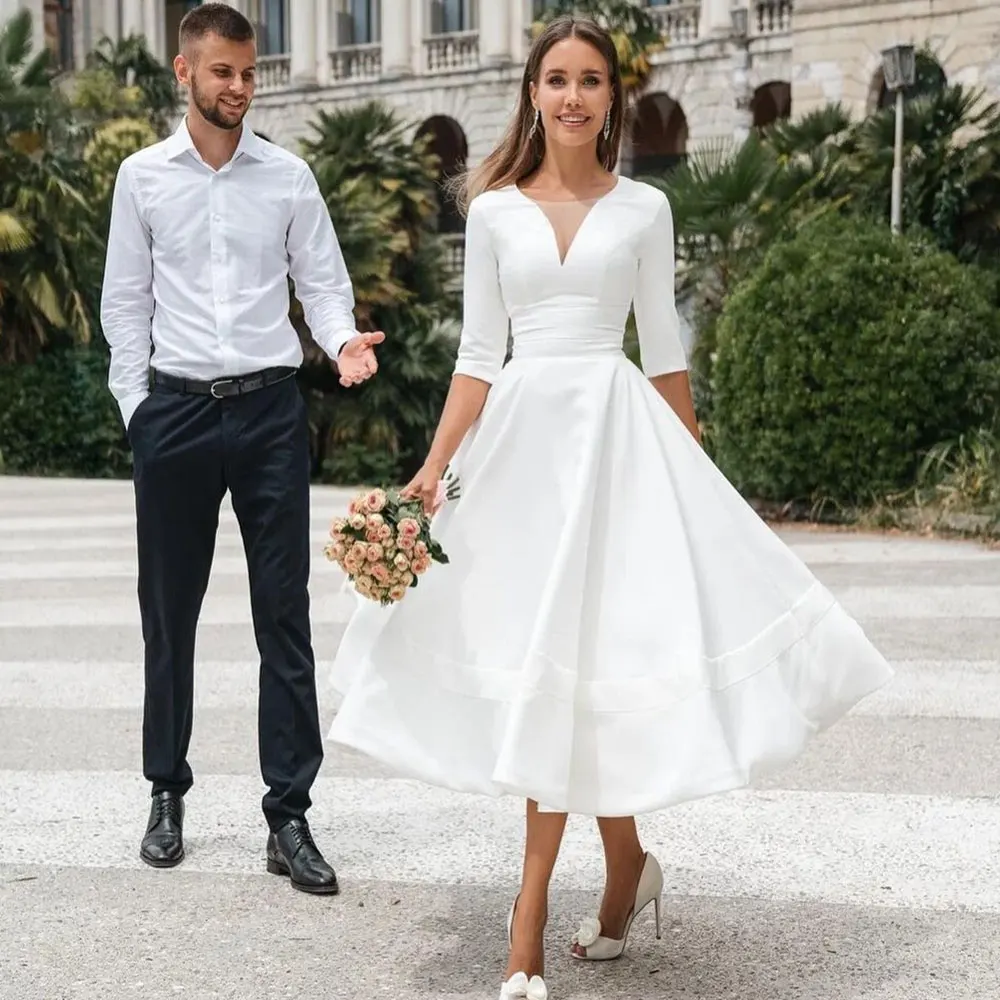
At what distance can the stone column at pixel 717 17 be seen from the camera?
125 feet

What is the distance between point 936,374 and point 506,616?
10528 millimetres

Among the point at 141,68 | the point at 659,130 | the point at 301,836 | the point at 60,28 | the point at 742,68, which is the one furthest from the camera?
the point at 60,28

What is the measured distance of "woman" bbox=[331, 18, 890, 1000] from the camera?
136 inches

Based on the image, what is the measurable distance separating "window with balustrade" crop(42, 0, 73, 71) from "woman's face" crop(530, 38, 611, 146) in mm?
47790

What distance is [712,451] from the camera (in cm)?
1557

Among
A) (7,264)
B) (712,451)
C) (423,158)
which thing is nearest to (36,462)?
(7,264)

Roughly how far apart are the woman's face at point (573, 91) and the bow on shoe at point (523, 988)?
170cm

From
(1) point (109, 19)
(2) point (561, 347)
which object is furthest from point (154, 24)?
(2) point (561, 347)

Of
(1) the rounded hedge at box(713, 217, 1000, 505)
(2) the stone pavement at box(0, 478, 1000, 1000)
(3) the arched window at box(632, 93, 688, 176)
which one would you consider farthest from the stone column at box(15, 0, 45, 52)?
(2) the stone pavement at box(0, 478, 1000, 1000)

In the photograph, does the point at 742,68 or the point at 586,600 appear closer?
the point at 586,600

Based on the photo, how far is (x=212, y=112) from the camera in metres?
4.33

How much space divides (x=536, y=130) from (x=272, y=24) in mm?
47156

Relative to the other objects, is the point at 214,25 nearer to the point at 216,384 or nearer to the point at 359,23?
the point at 216,384

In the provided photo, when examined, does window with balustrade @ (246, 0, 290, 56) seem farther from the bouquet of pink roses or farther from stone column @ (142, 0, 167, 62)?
the bouquet of pink roses
